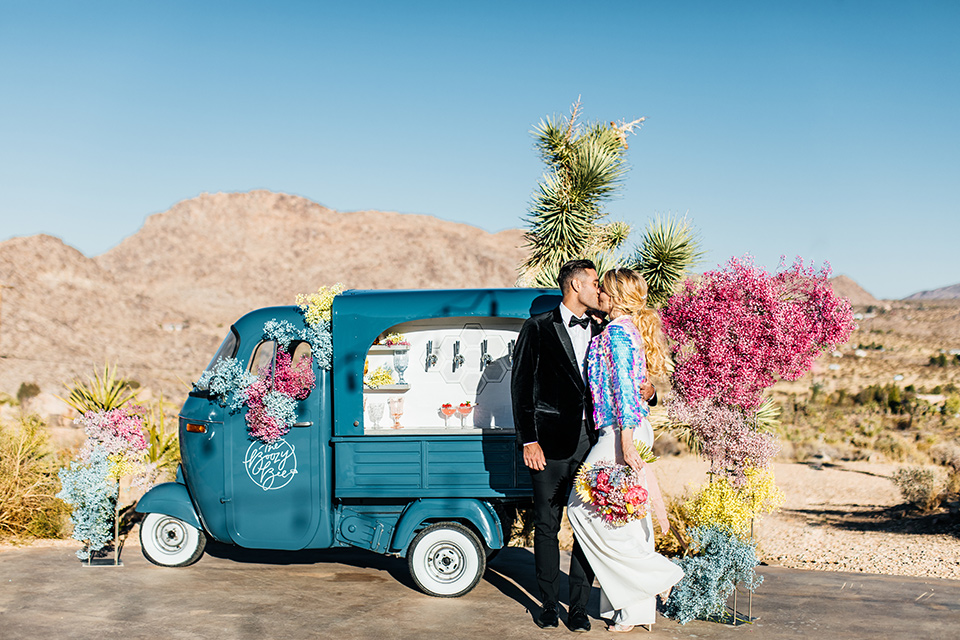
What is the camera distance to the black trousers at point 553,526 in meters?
→ 5.72

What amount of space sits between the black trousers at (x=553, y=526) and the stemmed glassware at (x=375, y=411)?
76.8 inches

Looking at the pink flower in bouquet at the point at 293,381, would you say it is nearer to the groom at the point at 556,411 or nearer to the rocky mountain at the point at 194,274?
the groom at the point at 556,411

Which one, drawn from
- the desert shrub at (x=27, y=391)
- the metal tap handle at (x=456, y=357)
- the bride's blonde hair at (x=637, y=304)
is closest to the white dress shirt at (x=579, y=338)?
the bride's blonde hair at (x=637, y=304)

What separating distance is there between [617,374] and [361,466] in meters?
2.33

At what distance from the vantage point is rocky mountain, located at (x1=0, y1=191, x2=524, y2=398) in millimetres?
40562

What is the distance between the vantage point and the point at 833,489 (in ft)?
53.4

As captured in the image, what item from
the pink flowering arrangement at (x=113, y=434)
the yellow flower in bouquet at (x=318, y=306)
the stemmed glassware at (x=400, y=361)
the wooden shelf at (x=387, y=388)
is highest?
the yellow flower in bouquet at (x=318, y=306)

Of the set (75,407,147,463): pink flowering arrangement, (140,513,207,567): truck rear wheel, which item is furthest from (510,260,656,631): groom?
(75,407,147,463): pink flowering arrangement

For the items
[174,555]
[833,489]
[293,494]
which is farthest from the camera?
[833,489]

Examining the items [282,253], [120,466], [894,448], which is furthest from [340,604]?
[282,253]

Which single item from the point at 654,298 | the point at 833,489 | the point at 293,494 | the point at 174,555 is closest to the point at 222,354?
the point at 293,494

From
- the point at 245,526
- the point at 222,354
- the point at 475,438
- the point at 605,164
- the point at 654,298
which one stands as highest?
the point at 605,164

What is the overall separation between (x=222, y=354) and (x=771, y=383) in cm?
511

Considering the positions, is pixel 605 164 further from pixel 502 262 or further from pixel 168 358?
pixel 502 262
